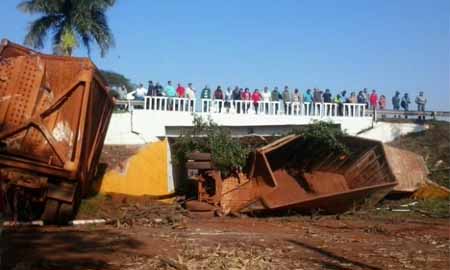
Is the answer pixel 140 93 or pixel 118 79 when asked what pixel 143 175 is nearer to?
pixel 140 93

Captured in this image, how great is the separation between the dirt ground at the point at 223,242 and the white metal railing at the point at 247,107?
27.6ft

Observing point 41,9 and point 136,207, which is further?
point 41,9

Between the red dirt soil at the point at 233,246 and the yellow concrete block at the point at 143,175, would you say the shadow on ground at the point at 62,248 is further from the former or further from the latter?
the yellow concrete block at the point at 143,175

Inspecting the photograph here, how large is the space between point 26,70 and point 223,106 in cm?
1292

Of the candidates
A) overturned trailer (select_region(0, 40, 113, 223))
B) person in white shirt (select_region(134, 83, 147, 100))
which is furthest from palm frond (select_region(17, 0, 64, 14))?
overturned trailer (select_region(0, 40, 113, 223))

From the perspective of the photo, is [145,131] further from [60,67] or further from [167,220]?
[60,67]

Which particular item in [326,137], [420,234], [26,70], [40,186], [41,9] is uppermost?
[41,9]

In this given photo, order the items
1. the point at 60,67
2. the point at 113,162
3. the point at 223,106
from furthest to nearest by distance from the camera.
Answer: the point at 223,106 < the point at 113,162 < the point at 60,67

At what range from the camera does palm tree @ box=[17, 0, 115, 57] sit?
85.2 ft

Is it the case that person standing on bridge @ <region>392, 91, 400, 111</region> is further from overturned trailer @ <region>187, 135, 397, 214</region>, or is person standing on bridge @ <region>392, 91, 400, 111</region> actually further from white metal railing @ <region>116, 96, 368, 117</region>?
overturned trailer @ <region>187, 135, 397, 214</region>

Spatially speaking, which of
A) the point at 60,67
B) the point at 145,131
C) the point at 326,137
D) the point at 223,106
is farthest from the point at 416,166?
the point at 60,67

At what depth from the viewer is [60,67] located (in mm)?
10188

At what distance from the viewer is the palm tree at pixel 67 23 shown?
25969mm

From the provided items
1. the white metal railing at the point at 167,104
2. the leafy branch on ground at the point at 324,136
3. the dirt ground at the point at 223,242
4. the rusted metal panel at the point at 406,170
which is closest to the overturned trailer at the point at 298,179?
the leafy branch on ground at the point at 324,136
